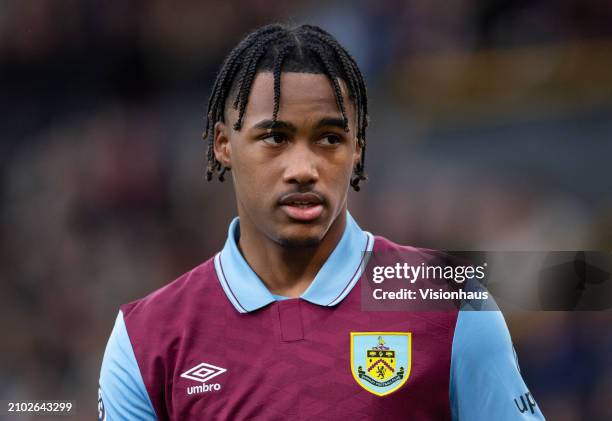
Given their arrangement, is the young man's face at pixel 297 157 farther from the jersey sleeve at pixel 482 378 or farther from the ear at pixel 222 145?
the jersey sleeve at pixel 482 378

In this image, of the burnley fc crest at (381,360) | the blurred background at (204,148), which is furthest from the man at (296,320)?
the blurred background at (204,148)

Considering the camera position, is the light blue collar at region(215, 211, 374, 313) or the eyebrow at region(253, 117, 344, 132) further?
the light blue collar at region(215, 211, 374, 313)

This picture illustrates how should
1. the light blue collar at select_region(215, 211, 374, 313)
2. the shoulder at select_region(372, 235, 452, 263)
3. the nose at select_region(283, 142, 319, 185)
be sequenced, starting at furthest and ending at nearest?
the shoulder at select_region(372, 235, 452, 263) < the light blue collar at select_region(215, 211, 374, 313) < the nose at select_region(283, 142, 319, 185)

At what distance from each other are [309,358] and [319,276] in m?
0.19

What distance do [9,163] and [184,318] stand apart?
7.90 feet

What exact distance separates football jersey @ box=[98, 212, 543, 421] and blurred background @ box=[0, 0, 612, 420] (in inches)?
69.6

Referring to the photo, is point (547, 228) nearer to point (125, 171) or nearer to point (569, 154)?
point (569, 154)

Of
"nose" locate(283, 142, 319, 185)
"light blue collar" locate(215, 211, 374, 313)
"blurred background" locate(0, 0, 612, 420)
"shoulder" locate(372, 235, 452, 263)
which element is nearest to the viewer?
"nose" locate(283, 142, 319, 185)

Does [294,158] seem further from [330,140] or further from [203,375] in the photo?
[203,375]

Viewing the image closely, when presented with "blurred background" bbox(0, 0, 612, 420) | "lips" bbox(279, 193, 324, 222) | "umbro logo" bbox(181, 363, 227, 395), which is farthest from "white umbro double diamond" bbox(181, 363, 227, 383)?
"blurred background" bbox(0, 0, 612, 420)

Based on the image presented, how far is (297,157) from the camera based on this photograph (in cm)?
213

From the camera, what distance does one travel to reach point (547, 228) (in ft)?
13.2

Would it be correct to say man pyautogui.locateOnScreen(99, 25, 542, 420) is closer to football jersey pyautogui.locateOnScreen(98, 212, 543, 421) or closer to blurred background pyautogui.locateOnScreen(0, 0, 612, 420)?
football jersey pyautogui.locateOnScreen(98, 212, 543, 421)

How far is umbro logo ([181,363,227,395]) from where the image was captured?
7.21 ft
